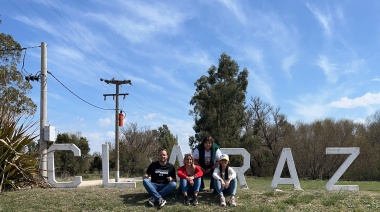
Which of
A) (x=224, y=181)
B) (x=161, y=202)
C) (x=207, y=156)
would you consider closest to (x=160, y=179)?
(x=161, y=202)

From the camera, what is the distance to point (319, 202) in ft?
30.0

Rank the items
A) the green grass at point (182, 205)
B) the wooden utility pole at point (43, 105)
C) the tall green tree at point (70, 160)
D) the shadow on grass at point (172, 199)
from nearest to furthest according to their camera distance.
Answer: the green grass at point (182, 205)
the shadow on grass at point (172, 199)
the wooden utility pole at point (43, 105)
the tall green tree at point (70, 160)

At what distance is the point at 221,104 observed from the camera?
39156 millimetres

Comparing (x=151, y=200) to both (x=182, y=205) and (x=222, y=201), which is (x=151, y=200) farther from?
(x=222, y=201)

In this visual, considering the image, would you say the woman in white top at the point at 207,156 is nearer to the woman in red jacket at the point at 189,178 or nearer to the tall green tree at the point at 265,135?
the woman in red jacket at the point at 189,178

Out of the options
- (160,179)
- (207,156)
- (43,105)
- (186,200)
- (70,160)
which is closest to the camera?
(186,200)

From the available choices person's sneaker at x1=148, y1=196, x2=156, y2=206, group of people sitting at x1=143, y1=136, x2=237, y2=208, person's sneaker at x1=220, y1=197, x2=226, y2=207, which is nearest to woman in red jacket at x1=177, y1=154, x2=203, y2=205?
group of people sitting at x1=143, y1=136, x2=237, y2=208

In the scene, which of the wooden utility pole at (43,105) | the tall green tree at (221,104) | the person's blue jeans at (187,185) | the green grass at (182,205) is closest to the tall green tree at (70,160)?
the tall green tree at (221,104)

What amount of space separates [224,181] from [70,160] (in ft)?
99.3

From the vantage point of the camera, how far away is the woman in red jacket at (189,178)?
9156 mm

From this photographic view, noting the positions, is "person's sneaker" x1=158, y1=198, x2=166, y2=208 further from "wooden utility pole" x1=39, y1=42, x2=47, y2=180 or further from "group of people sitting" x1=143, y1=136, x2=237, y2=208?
"wooden utility pole" x1=39, y1=42, x2=47, y2=180

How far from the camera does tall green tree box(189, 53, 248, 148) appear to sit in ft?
125

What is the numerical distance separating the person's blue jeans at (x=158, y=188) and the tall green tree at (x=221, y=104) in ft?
91.4

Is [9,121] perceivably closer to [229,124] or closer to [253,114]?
[229,124]
